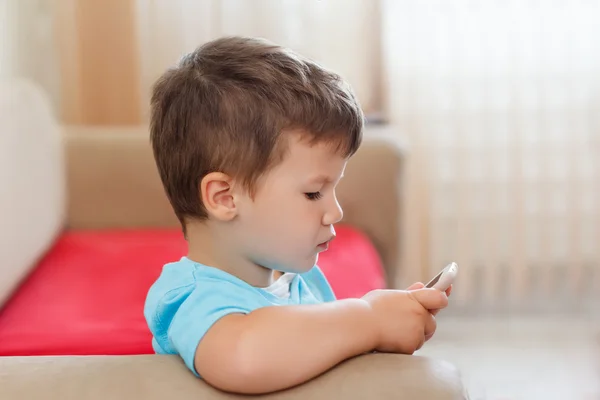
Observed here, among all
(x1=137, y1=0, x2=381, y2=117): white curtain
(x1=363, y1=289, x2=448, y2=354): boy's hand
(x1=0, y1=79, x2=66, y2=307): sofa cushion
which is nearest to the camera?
(x1=363, y1=289, x2=448, y2=354): boy's hand

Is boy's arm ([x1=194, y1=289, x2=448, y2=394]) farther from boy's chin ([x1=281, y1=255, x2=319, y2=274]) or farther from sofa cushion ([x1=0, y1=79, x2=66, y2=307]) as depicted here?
sofa cushion ([x1=0, y1=79, x2=66, y2=307])

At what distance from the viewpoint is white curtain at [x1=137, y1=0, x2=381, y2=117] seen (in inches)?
95.3

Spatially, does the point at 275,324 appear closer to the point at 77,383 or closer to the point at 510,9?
the point at 77,383

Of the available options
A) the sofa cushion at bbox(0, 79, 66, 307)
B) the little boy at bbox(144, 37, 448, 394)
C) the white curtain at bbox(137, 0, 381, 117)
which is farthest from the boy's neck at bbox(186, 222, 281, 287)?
the white curtain at bbox(137, 0, 381, 117)

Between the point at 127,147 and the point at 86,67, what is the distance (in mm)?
521

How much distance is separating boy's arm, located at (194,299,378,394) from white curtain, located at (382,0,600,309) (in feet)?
5.74

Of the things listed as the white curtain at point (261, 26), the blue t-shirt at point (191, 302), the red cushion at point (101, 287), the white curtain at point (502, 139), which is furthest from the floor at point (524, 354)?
the blue t-shirt at point (191, 302)

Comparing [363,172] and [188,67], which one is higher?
[188,67]

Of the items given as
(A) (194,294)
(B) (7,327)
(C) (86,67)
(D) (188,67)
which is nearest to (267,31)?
(C) (86,67)

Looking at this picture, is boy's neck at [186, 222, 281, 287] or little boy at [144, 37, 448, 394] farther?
boy's neck at [186, 222, 281, 287]

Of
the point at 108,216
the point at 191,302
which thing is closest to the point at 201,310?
the point at 191,302

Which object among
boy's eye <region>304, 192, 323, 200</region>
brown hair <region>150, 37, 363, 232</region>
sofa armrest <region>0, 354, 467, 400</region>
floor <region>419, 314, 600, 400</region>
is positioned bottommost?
floor <region>419, 314, 600, 400</region>

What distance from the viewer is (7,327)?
1.41 meters

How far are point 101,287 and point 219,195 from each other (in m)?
0.80
